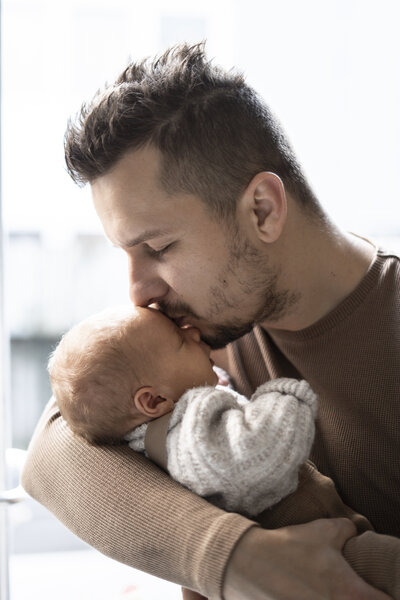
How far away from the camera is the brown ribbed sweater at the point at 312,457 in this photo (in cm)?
117

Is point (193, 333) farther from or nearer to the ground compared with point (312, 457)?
farther from the ground

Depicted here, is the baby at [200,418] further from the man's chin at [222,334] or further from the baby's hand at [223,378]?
the baby's hand at [223,378]

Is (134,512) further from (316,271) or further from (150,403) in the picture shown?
(316,271)

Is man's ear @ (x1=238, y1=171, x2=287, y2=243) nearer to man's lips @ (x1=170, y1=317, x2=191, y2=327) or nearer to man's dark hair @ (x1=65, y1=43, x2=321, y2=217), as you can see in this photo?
man's dark hair @ (x1=65, y1=43, x2=321, y2=217)

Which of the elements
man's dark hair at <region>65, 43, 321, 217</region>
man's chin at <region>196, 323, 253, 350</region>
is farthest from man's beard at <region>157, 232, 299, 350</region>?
man's dark hair at <region>65, 43, 321, 217</region>

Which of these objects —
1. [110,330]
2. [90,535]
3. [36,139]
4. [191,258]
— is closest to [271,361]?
[191,258]

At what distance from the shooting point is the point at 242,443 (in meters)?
1.12

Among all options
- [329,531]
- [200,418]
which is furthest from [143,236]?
[329,531]

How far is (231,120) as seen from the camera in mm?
1484

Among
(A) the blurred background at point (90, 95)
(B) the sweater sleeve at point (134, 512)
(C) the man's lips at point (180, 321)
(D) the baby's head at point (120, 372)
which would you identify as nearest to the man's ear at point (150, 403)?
(D) the baby's head at point (120, 372)

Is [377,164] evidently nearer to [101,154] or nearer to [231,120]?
[231,120]

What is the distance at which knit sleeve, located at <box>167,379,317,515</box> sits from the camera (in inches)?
44.3

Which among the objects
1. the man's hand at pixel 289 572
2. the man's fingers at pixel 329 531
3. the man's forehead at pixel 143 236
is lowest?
the man's hand at pixel 289 572

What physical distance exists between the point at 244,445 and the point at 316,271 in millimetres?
574
